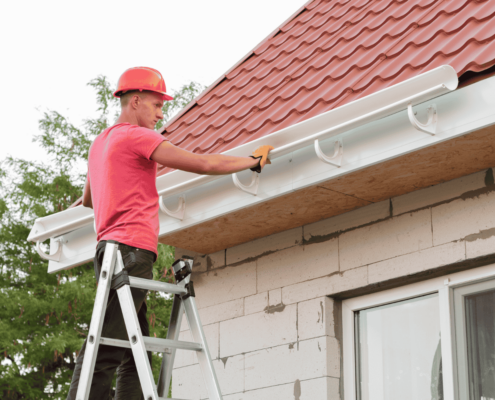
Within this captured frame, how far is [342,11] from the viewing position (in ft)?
19.6

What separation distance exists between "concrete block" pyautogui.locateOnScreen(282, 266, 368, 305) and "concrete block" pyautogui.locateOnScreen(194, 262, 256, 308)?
0.33 metres

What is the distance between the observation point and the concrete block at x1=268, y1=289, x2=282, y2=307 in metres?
4.64

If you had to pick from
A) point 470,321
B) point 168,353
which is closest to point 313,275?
point 470,321

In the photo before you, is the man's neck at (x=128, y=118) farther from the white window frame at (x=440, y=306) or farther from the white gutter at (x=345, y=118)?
the white window frame at (x=440, y=306)

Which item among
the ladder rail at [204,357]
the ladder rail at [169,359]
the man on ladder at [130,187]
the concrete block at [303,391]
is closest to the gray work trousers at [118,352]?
the man on ladder at [130,187]

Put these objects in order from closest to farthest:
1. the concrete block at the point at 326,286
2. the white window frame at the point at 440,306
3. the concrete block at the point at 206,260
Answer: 1. the white window frame at the point at 440,306
2. the concrete block at the point at 326,286
3. the concrete block at the point at 206,260

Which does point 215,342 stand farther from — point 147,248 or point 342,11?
point 342,11

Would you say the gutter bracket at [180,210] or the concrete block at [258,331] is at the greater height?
the gutter bracket at [180,210]

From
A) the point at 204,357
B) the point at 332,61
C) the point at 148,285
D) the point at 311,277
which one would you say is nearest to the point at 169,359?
the point at 204,357

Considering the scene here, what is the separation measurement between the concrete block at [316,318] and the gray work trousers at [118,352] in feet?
4.40

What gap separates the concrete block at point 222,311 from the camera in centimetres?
485

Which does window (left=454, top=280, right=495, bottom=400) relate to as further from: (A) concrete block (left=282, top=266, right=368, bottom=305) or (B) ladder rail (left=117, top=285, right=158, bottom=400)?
(B) ladder rail (left=117, top=285, right=158, bottom=400)

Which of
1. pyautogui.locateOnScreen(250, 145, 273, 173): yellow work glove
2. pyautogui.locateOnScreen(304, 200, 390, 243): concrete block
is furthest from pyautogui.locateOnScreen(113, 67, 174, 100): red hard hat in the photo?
pyautogui.locateOnScreen(304, 200, 390, 243): concrete block

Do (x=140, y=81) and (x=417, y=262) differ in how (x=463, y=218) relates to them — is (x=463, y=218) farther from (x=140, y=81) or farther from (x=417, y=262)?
(x=140, y=81)
